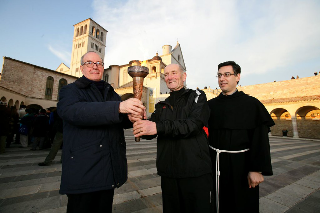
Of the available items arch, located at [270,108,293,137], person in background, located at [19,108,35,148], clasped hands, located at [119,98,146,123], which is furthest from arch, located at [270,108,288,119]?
person in background, located at [19,108,35,148]

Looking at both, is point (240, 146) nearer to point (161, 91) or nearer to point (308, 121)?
point (308, 121)

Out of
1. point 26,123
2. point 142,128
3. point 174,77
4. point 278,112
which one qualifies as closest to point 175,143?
point 142,128

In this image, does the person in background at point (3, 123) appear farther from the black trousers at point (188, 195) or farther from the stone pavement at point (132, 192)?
the black trousers at point (188, 195)

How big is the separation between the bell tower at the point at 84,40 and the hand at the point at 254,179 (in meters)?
51.1

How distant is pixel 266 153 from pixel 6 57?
3568 cm

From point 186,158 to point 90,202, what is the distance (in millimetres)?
1074

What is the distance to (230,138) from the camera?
2.13 m

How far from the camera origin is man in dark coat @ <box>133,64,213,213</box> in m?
1.54

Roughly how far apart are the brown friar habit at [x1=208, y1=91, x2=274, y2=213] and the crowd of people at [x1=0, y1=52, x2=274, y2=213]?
11mm

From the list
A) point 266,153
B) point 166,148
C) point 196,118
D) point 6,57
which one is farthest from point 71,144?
point 6,57

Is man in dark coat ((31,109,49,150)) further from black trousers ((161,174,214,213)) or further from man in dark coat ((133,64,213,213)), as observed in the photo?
black trousers ((161,174,214,213))

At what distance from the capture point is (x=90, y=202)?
1.45 meters

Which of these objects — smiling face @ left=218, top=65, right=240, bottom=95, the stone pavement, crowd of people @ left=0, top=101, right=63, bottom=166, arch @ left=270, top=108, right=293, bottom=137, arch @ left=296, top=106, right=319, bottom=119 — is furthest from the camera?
arch @ left=270, top=108, right=293, bottom=137

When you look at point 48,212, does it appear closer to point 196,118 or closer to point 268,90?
point 196,118
